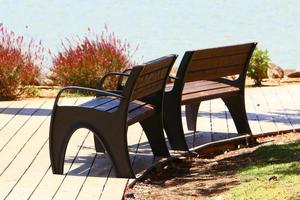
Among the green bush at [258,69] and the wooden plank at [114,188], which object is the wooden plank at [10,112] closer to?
the wooden plank at [114,188]

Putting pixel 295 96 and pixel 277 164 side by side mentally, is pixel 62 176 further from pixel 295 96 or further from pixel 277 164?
pixel 295 96

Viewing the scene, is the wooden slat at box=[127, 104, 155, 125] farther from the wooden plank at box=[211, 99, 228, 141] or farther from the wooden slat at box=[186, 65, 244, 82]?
the wooden plank at box=[211, 99, 228, 141]

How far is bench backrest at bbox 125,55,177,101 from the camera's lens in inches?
330

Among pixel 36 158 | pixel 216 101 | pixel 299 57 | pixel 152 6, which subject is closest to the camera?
pixel 36 158

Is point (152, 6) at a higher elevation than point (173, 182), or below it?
below

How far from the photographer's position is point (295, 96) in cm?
1344

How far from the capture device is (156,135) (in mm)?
9336

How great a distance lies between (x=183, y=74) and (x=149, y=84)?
83 centimetres

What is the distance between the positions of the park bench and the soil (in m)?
0.34

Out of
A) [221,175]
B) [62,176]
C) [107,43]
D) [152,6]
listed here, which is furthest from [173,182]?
[152,6]

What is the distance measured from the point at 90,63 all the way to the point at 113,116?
7.07 meters

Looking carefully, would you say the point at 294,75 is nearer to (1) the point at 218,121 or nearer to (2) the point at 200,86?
(1) the point at 218,121

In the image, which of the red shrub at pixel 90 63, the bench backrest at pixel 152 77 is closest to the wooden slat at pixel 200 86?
the bench backrest at pixel 152 77

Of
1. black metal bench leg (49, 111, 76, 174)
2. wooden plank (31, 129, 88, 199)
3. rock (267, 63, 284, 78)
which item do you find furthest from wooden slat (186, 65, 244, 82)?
rock (267, 63, 284, 78)
